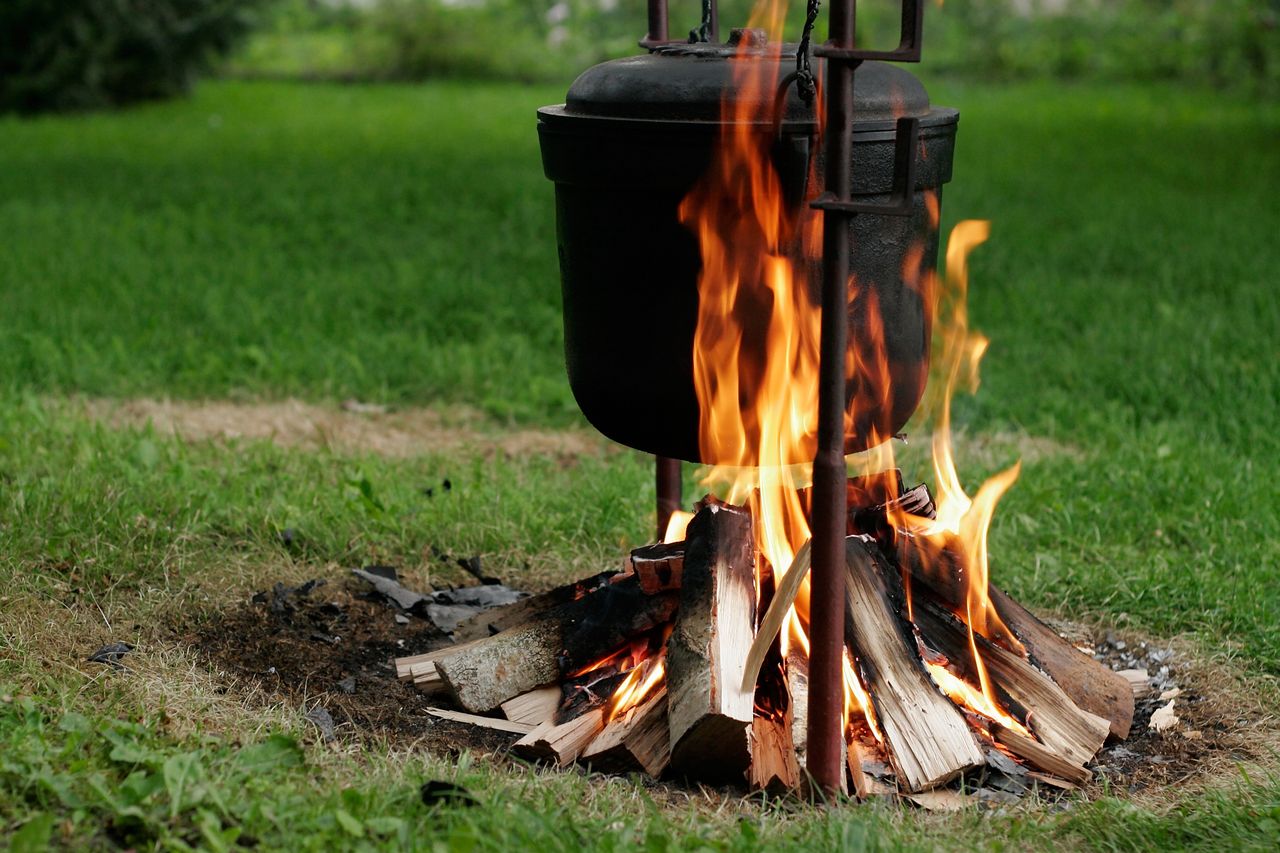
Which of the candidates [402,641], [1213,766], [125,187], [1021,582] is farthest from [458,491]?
[125,187]

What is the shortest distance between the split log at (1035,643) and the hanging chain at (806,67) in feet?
3.12

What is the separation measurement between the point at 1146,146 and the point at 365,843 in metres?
9.20

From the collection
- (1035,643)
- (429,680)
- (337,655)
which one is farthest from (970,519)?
(337,655)

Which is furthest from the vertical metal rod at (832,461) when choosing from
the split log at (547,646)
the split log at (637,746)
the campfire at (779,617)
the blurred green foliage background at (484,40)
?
the blurred green foliage background at (484,40)

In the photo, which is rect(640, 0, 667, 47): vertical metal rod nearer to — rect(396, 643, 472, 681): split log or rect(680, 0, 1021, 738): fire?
rect(680, 0, 1021, 738): fire

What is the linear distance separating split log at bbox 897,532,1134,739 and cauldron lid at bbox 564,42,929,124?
2.91ft

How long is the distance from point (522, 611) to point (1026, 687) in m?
1.09

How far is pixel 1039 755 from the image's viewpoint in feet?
8.79

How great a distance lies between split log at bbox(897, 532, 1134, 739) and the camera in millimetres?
2850

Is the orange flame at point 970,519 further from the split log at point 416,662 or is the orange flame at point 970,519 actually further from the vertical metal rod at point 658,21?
the split log at point 416,662

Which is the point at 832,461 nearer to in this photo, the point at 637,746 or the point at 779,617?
the point at 779,617

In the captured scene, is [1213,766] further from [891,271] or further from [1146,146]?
[1146,146]

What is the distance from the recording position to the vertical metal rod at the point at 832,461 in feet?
7.39

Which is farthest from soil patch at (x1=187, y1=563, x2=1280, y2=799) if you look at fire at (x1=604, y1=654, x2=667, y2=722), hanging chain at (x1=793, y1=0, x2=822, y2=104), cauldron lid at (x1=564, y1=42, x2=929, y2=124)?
hanging chain at (x1=793, y1=0, x2=822, y2=104)
